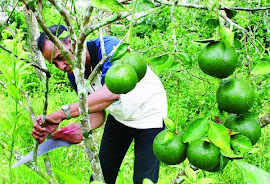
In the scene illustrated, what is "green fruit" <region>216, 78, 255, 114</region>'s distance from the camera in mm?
640

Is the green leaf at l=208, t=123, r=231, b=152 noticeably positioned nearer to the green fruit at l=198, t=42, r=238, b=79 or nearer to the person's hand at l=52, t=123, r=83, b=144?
the green fruit at l=198, t=42, r=238, b=79

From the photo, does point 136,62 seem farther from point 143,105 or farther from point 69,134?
point 143,105

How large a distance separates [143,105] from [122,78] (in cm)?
130

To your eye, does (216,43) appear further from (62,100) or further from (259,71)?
(62,100)

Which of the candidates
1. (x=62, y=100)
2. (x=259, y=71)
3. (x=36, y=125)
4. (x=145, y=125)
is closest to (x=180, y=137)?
(x=259, y=71)

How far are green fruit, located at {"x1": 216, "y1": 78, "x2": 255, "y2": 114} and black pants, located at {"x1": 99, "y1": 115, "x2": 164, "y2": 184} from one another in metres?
1.33

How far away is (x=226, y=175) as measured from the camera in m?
2.77

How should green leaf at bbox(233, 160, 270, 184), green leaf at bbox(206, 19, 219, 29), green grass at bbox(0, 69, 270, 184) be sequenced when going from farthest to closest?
green grass at bbox(0, 69, 270, 184)
green leaf at bbox(206, 19, 219, 29)
green leaf at bbox(233, 160, 270, 184)

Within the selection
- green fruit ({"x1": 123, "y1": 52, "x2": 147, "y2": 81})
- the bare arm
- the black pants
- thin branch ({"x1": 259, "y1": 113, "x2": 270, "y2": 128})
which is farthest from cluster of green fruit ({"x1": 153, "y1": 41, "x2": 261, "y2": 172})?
the black pants

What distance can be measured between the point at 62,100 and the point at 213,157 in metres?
4.11

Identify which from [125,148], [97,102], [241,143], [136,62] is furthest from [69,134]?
[241,143]

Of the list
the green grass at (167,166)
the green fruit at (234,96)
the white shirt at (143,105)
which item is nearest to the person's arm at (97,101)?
the white shirt at (143,105)

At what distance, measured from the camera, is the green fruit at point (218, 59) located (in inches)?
24.5

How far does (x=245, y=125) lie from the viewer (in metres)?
0.69
